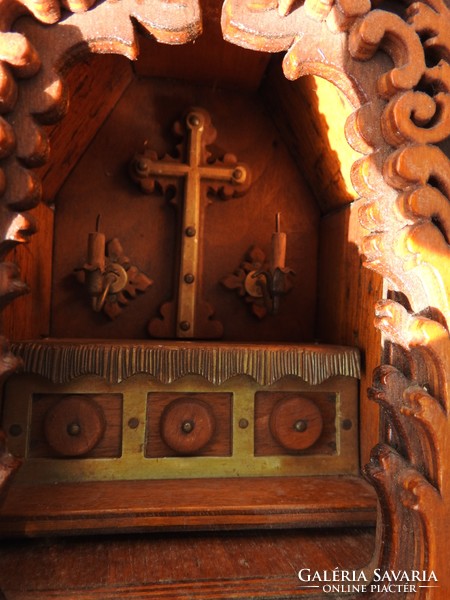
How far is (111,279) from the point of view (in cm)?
125

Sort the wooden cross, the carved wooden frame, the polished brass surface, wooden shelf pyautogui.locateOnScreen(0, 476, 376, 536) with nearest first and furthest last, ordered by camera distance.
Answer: the carved wooden frame → wooden shelf pyautogui.locateOnScreen(0, 476, 376, 536) → the polished brass surface → the wooden cross

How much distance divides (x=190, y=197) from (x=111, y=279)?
11.2 inches

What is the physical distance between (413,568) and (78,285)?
95 cm

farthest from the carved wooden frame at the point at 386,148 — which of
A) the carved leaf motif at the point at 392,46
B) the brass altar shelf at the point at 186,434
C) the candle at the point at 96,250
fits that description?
the candle at the point at 96,250

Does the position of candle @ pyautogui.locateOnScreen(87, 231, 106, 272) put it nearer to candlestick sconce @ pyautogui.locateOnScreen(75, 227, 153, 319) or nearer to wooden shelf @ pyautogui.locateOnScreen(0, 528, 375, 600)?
candlestick sconce @ pyautogui.locateOnScreen(75, 227, 153, 319)

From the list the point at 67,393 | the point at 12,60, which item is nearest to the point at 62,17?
the point at 12,60

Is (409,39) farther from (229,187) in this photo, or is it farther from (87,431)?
(87,431)

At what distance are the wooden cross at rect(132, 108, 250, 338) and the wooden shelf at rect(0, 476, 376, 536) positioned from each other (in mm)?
413

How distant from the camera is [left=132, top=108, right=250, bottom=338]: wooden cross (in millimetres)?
1278

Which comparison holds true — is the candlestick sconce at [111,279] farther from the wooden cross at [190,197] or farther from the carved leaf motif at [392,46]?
the carved leaf motif at [392,46]

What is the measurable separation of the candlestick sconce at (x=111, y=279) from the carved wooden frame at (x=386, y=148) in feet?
1.57

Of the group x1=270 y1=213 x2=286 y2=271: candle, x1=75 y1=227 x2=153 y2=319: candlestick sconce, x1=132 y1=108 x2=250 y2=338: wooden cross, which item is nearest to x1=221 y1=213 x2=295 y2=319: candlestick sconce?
x1=270 y1=213 x2=286 y2=271: candle

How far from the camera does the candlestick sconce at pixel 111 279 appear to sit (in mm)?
1191

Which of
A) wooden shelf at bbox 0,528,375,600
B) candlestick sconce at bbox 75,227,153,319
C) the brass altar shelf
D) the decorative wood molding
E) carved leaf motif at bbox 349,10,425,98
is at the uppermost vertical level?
carved leaf motif at bbox 349,10,425,98
